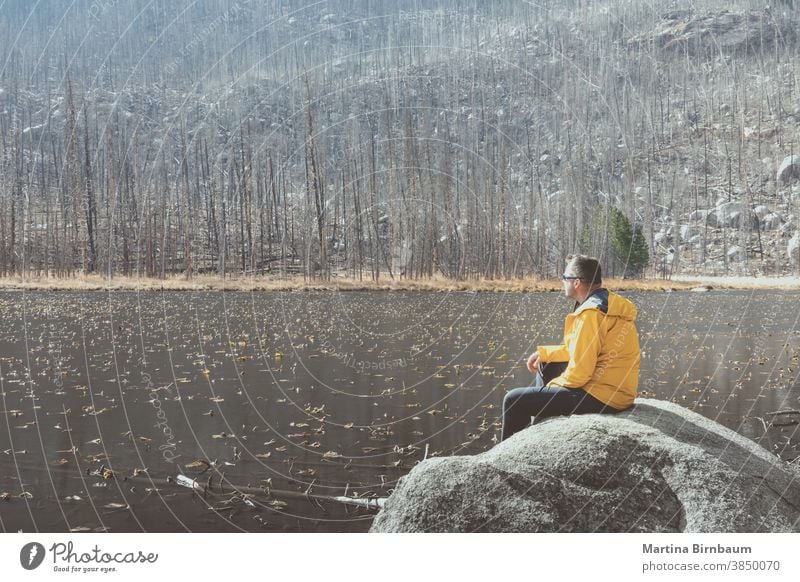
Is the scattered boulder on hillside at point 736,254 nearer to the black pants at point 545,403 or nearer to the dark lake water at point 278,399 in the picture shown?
the dark lake water at point 278,399

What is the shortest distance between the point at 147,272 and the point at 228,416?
24.8 m

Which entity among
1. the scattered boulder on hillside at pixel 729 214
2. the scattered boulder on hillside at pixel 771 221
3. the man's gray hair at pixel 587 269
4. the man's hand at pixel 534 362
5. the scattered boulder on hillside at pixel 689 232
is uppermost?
the scattered boulder on hillside at pixel 729 214

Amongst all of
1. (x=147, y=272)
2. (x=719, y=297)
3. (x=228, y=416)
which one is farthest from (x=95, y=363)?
(x=147, y=272)

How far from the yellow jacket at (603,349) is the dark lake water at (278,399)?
52.2 inches

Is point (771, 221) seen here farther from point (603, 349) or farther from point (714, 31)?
point (603, 349)

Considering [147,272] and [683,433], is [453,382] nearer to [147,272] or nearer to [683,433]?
[683,433]

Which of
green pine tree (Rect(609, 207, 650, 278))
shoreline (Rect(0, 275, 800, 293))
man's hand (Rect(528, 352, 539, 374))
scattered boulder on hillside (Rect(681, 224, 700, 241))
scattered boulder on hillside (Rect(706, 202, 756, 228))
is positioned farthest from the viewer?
scattered boulder on hillside (Rect(706, 202, 756, 228))

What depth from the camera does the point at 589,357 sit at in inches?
135

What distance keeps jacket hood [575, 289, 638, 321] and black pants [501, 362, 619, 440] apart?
1.39 ft

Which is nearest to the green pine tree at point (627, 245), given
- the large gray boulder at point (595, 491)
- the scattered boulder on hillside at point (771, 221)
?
the large gray boulder at point (595, 491)

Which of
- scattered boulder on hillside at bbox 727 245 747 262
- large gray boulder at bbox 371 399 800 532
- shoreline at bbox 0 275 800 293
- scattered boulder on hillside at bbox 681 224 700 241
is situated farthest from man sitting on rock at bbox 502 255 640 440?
scattered boulder on hillside at bbox 727 245 747 262

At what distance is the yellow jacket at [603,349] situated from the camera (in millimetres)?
3393

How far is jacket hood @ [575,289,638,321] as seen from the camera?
3.38 meters

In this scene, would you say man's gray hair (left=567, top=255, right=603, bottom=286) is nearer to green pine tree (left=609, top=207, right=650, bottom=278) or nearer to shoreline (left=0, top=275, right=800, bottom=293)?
green pine tree (left=609, top=207, right=650, bottom=278)
